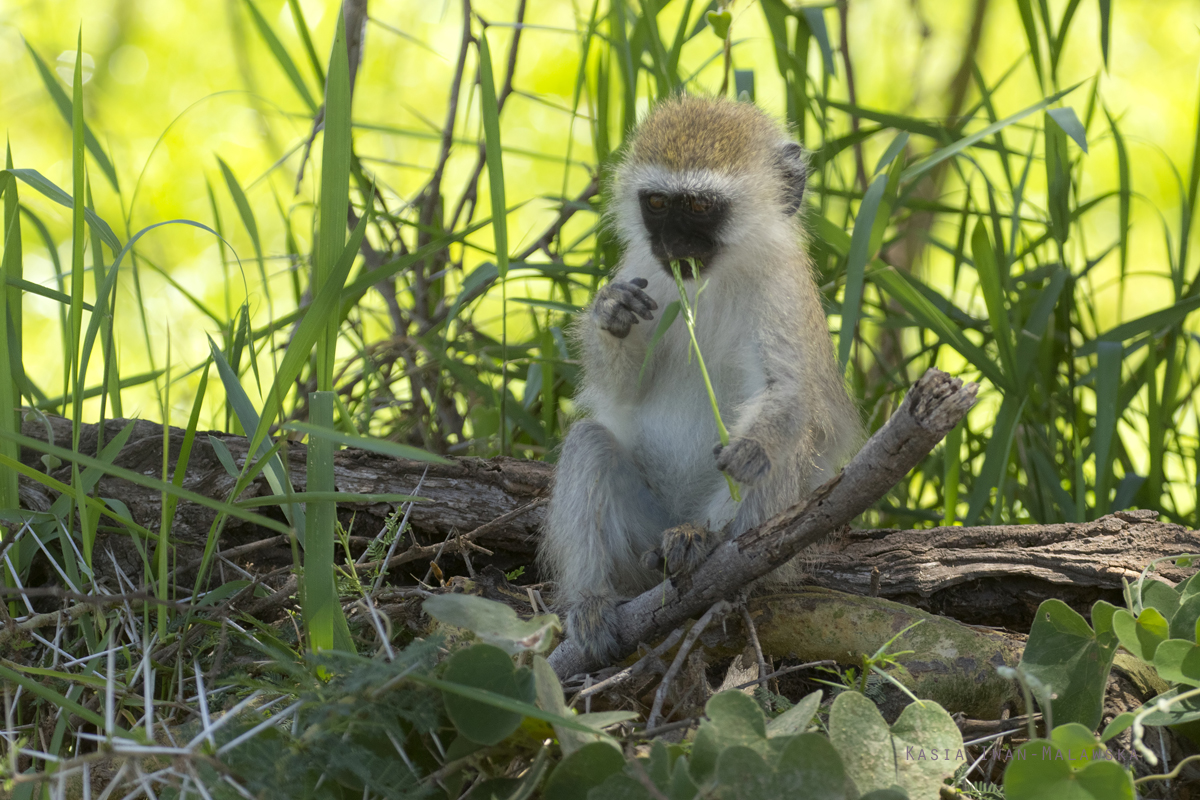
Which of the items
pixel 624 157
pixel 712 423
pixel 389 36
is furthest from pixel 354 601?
pixel 389 36

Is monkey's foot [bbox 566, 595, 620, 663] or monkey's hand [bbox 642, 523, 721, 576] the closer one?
monkey's hand [bbox 642, 523, 721, 576]

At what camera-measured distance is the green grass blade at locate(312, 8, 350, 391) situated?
233 cm

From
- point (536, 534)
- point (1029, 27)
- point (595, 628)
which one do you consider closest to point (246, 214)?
point (536, 534)

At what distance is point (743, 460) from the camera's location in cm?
275

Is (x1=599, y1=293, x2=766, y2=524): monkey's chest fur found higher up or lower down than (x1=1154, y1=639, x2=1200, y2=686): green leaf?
higher up

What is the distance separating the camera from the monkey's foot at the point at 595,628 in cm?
286

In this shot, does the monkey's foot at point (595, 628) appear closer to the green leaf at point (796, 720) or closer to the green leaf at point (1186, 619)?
the green leaf at point (796, 720)

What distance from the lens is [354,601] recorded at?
2.78 m

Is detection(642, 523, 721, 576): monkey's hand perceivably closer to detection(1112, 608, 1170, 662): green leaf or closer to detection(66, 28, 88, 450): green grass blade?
detection(1112, 608, 1170, 662): green leaf

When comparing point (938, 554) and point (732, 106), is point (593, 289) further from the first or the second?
point (938, 554)

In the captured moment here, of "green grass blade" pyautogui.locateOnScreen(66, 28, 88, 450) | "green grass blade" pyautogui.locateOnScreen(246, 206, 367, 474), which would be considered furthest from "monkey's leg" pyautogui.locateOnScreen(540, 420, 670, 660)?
"green grass blade" pyautogui.locateOnScreen(66, 28, 88, 450)

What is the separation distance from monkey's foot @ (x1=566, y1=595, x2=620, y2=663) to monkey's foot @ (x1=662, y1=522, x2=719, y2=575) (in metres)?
0.25

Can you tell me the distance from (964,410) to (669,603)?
1.08 metres

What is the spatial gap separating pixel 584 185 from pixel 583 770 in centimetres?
811
